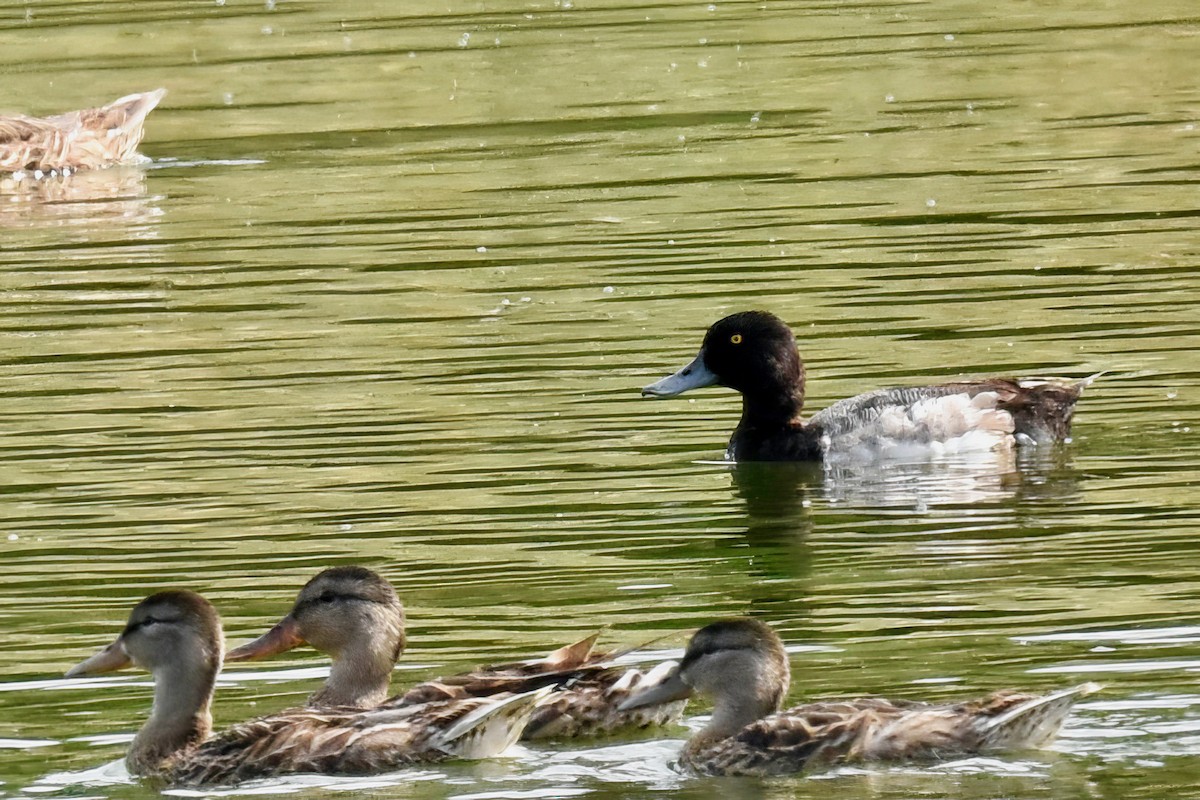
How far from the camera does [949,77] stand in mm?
22172

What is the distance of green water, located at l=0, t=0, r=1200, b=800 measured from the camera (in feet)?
30.3

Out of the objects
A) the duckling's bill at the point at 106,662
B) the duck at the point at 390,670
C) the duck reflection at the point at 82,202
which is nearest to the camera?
the duck at the point at 390,670

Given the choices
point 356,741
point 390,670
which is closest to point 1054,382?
point 390,670

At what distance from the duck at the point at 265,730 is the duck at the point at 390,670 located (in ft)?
0.33

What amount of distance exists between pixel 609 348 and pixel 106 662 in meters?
5.91

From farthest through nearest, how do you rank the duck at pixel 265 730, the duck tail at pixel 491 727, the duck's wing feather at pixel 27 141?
the duck's wing feather at pixel 27 141, the duck at pixel 265 730, the duck tail at pixel 491 727

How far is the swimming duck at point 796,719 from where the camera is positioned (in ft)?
25.8

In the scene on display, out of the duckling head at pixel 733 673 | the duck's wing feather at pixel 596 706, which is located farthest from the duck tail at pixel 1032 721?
the duck's wing feather at pixel 596 706

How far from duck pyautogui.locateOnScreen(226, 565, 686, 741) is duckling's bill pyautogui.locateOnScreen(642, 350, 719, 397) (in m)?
4.23

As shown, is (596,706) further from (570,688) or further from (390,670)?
Answer: (390,670)

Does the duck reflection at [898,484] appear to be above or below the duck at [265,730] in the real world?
above

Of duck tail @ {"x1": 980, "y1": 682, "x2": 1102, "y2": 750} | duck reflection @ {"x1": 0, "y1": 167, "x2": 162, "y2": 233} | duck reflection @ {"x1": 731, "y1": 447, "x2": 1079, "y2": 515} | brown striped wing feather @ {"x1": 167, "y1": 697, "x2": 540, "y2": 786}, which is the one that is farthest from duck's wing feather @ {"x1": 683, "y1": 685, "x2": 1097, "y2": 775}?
duck reflection @ {"x1": 0, "y1": 167, "x2": 162, "y2": 233}

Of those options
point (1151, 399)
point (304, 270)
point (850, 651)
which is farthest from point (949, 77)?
point (850, 651)

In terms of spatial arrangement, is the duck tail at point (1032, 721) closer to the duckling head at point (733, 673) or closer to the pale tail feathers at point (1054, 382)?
the duckling head at point (733, 673)
